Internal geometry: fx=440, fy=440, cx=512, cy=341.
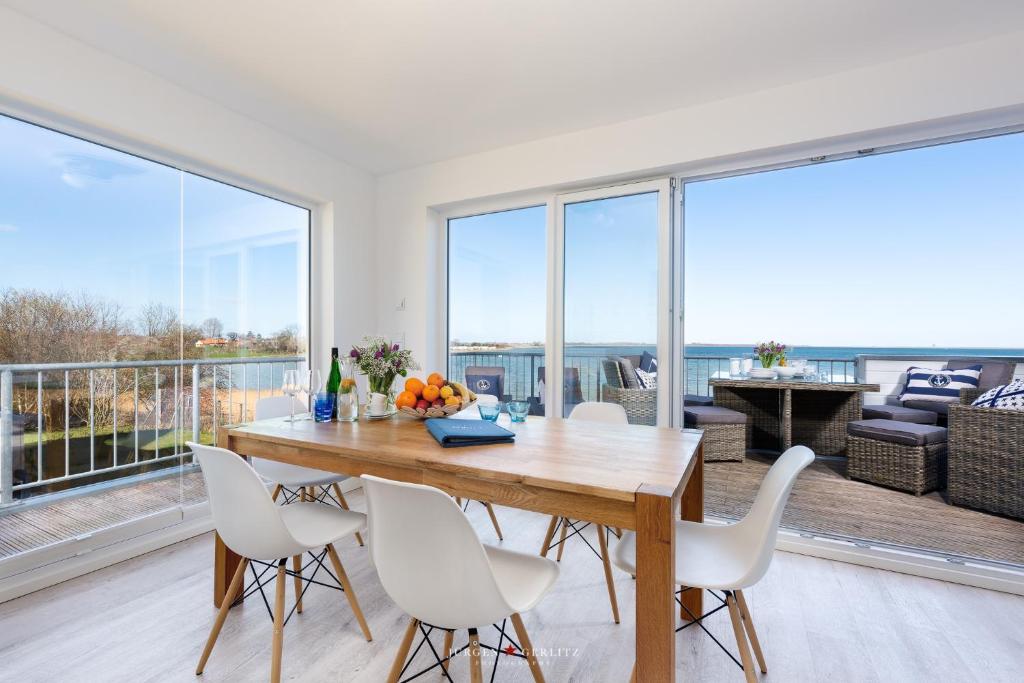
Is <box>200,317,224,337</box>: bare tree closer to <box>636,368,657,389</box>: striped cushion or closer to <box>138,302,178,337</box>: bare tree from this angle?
<box>138,302,178,337</box>: bare tree

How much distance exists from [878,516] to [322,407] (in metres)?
3.44

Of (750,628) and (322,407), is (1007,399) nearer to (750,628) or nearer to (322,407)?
(750,628)

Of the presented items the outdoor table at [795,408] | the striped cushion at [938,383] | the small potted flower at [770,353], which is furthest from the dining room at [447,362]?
the small potted flower at [770,353]

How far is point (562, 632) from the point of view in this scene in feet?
5.67

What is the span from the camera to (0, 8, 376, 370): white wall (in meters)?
2.00

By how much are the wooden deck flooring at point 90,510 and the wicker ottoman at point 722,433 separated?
3.94 metres

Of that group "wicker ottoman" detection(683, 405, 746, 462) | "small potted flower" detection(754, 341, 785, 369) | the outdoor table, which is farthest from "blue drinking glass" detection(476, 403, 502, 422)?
"small potted flower" detection(754, 341, 785, 369)

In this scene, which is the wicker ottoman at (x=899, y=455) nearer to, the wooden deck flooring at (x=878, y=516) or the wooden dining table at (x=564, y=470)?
the wooden deck flooring at (x=878, y=516)

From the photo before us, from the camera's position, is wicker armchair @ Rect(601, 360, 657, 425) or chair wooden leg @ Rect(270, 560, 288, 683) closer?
chair wooden leg @ Rect(270, 560, 288, 683)

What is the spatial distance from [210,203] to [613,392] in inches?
118

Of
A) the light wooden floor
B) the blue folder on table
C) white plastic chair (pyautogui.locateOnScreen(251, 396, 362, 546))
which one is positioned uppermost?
the blue folder on table

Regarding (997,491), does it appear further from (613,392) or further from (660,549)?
(660,549)

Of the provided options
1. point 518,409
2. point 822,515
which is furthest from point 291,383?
point 822,515

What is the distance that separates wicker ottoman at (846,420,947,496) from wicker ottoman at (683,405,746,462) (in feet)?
2.71
